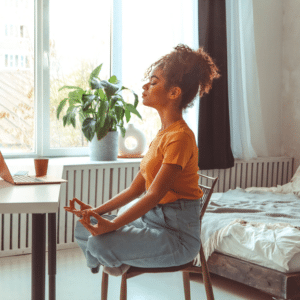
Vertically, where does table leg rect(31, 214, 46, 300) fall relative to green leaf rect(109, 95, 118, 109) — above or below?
below

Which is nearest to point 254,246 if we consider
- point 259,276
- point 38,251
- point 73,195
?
point 259,276

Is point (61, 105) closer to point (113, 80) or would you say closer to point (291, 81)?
point (113, 80)

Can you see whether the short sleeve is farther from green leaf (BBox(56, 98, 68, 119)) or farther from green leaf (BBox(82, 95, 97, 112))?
green leaf (BBox(56, 98, 68, 119))

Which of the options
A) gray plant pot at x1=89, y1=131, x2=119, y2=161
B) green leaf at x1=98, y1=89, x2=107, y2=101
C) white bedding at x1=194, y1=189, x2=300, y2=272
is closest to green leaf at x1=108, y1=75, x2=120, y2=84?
green leaf at x1=98, y1=89, x2=107, y2=101

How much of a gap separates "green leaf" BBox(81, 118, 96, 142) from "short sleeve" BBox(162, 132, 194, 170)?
1515 mm

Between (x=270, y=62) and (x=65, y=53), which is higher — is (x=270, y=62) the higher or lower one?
the higher one

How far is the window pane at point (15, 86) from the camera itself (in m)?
2.84

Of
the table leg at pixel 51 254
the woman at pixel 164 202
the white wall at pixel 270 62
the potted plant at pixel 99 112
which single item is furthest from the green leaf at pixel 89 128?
the white wall at pixel 270 62

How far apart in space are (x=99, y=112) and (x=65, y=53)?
2.18 feet

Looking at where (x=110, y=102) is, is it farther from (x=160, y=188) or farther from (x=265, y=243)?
(x=160, y=188)

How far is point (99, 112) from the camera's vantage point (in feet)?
8.75

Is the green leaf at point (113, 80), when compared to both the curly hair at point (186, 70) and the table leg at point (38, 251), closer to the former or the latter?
the curly hair at point (186, 70)

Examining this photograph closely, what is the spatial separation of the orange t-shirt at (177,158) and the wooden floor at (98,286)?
0.95m

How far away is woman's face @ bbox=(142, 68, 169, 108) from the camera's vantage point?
1.32 metres
